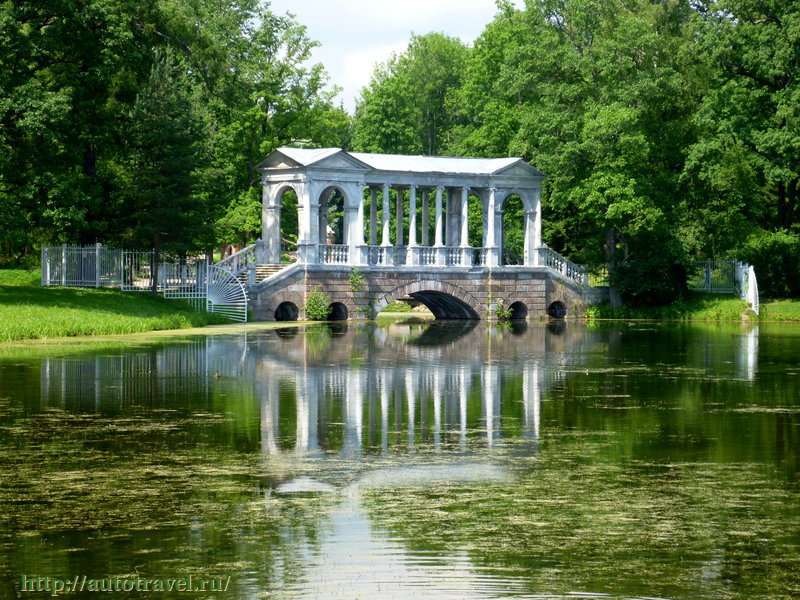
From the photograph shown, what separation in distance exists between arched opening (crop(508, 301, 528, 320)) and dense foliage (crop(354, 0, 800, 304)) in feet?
15.9

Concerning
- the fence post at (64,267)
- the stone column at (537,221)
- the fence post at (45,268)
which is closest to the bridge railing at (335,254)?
the stone column at (537,221)

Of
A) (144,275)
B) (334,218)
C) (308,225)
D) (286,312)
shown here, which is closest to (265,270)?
(286,312)

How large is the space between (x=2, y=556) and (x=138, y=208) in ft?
113

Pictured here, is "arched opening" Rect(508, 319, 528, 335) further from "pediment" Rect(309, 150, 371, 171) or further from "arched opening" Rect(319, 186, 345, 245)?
"arched opening" Rect(319, 186, 345, 245)

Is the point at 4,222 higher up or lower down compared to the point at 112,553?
higher up

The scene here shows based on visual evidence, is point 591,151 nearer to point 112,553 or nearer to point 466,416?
point 466,416

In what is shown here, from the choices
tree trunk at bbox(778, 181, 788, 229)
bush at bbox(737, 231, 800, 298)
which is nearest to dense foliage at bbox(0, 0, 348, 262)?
bush at bbox(737, 231, 800, 298)

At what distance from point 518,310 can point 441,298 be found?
11.9 ft

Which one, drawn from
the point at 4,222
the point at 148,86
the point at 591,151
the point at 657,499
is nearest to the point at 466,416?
the point at 657,499

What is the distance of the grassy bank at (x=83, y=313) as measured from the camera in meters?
33.0

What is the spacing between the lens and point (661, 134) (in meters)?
53.6

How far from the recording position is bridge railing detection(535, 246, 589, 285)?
171 feet

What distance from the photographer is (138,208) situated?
4250cm

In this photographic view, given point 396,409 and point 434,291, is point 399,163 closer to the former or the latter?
point 434,291
